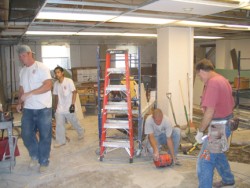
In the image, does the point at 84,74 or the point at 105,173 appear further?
the point at 84,74

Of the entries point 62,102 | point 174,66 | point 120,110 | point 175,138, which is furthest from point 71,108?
point 174,66

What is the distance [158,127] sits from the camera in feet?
13.1

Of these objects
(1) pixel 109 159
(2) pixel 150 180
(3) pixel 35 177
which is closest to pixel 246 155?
(2) pixel 150 180

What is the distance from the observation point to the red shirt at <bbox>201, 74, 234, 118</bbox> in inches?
108

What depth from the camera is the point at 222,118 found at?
2848 mm

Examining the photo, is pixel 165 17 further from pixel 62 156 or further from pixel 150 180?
pixel 62 156

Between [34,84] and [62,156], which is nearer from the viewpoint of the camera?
[34,84]

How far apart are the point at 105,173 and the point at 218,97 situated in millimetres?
1884

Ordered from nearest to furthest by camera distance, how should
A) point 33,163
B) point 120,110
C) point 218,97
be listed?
point 218,97 < point 33,163 < point 120,110

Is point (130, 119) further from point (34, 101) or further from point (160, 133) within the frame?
point (34, 101)

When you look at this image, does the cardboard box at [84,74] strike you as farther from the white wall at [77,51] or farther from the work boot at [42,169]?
the work boot at [42,169]

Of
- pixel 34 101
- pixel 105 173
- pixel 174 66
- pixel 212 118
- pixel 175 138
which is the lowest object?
pixel 105 173

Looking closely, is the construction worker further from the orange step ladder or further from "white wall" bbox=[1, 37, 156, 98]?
"white wall" bbox=[1, 37, 156, 98]

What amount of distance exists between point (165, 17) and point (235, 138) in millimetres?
2780
